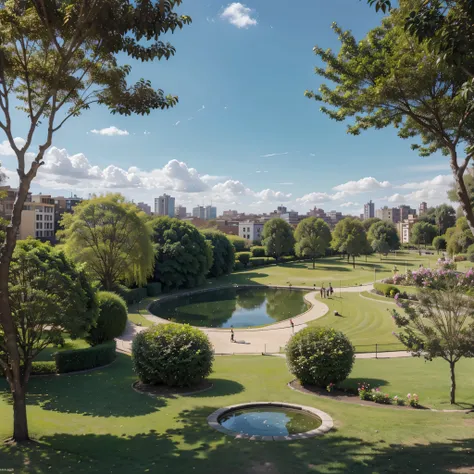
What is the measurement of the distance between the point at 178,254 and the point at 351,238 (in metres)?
37.4

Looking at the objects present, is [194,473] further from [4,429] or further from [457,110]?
[457,110]

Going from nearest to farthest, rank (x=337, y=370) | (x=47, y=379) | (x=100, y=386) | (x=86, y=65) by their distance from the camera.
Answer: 1. (x=86, y=65)
2. (x=337, y=370)
3. (x=100, y=386)
4. (x=47, y=379)

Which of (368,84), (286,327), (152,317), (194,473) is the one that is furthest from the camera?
(152,317)

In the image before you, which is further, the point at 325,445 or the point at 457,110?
the point at 457,110

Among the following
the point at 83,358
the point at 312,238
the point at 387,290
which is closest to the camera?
the point at 83,358

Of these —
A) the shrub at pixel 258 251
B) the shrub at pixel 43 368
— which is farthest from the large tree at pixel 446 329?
the shrub at pixel 258 251

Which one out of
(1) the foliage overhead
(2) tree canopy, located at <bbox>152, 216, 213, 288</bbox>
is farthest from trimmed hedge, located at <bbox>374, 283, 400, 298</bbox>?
(1) the foliage overhead

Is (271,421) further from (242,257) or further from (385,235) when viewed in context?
(385,235)

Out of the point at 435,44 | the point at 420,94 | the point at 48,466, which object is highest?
the point at 420,94

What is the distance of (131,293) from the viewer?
43.2 meters

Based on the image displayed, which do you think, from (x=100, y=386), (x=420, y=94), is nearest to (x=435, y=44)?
(x=420, y=94)

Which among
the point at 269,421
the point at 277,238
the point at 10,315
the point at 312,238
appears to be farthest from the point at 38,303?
the point at 277,238

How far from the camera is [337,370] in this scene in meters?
15.1

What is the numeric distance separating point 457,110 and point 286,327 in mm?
24250
